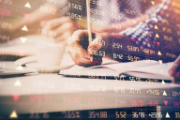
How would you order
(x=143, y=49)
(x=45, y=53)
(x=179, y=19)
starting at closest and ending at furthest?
1. (x=45, y=53)
2. (x=143, y=49)
3. (x=179, y=19)

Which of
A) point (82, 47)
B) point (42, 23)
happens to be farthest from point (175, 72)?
point (42, 23)

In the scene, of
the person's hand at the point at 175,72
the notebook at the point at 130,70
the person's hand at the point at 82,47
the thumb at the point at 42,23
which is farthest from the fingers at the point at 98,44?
the person's hand at the point at 175,72

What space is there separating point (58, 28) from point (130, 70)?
713 millimetres

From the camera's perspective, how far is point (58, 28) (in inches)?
47.0

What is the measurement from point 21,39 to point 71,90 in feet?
1.65

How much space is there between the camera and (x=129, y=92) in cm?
133

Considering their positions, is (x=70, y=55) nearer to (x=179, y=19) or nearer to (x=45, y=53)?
(x=45, y=53)

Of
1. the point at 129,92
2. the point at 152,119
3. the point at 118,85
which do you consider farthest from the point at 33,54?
the point at 152,119

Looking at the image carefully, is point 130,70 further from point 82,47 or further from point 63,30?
point 63,30

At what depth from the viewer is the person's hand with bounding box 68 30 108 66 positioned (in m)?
1.21

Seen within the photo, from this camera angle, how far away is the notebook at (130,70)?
120cm

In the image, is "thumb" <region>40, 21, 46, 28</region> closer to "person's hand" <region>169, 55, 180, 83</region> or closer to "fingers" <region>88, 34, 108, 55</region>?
"fingers" <region>88, 34, 108, 55</region>

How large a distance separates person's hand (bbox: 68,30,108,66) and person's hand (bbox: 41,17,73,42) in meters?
0.06
